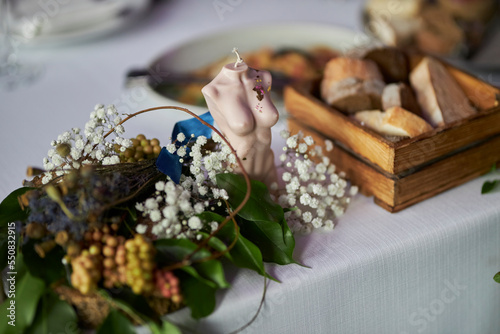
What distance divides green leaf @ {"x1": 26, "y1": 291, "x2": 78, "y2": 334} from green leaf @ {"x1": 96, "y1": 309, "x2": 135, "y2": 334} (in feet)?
0.14

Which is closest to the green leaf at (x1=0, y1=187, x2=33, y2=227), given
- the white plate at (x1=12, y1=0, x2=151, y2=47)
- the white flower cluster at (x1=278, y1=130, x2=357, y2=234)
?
the white flower cluster at (x1=278, y1=130, x2=357, y2=234)

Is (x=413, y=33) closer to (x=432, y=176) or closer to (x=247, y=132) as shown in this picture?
(x=432, y=176)

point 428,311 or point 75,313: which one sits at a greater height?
point 75,313

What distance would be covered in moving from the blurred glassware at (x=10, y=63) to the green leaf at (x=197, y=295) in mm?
959

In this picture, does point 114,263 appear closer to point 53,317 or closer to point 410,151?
point 53,317

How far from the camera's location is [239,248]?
64 cm

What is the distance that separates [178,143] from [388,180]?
1.07 feet

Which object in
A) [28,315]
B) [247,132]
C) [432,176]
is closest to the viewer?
[28,315]

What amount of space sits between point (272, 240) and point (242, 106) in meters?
0.18

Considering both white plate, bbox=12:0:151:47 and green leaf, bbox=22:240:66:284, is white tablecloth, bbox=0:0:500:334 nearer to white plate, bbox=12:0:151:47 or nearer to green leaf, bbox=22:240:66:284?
green leaf, bbox=22:240:66:284

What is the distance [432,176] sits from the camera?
79cm

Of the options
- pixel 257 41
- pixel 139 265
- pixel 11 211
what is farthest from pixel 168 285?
pixel 257 41

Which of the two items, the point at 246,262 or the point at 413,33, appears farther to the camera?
the point at 413,33

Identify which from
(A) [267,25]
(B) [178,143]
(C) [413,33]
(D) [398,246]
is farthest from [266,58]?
(D) [398,246]
